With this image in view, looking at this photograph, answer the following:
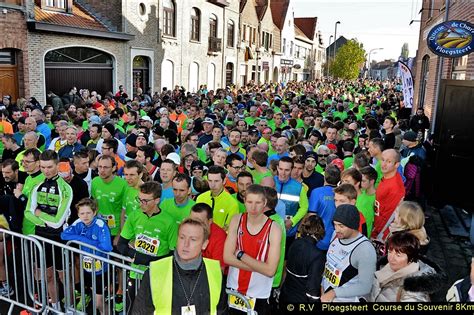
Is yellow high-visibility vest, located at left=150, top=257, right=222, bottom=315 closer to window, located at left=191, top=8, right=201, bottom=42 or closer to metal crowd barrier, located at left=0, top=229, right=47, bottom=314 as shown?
metal crowd barrier, located at left=0, top=229, right=47, bottom=314

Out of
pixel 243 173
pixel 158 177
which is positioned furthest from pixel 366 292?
pixel 158 177

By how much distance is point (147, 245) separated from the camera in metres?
4.30

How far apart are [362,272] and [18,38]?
50.8 ft

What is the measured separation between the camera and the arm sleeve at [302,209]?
5469mm

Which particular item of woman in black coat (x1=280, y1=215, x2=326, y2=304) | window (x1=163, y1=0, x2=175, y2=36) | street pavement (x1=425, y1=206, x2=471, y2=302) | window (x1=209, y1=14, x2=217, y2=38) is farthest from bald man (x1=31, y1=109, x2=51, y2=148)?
window (x1=209, y1=14, x2=217, y2=38)

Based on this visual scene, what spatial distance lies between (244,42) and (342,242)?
113 feet

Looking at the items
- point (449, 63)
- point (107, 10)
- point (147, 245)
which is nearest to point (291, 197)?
point (147, 245)

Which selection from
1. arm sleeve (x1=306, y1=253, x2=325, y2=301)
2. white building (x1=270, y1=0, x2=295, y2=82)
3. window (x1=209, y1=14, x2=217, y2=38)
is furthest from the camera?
white building (x1=270, y1=0, x2=295, y2=82)

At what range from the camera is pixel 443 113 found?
8.66 meters

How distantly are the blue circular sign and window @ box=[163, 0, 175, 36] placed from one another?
57.7 feet

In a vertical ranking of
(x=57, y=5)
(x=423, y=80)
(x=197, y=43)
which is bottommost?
(x=423, y=80)

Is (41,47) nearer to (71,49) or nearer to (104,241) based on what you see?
(71,49)

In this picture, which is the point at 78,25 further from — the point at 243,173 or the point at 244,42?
the point at 244,42

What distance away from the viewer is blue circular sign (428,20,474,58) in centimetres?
900
